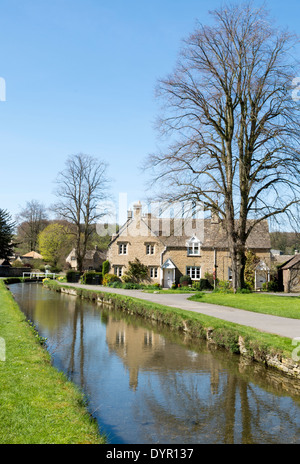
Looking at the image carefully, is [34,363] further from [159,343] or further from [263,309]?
[263,309]

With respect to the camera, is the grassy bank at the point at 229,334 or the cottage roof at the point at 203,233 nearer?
the grassy bank at the point at 229,334

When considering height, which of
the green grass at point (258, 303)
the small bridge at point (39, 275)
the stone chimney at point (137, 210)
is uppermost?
the stone chimney at point (137, 210)

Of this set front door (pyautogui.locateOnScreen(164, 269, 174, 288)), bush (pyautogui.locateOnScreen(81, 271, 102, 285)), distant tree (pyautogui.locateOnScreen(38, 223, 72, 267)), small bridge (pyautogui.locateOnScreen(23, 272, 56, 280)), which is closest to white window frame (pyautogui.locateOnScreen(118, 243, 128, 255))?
front door (pyautogui.locateOnScreen(164, 269, 174, 288))

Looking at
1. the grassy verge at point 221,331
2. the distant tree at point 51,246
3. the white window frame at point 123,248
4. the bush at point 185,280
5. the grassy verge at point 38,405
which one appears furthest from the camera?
the distant tree at point 51,246

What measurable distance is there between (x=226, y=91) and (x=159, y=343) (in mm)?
16025

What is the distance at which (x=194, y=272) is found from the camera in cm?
3672

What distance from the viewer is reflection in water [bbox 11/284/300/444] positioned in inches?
251

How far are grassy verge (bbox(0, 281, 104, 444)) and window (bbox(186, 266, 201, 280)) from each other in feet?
92.9

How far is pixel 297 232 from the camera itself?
21.4 m

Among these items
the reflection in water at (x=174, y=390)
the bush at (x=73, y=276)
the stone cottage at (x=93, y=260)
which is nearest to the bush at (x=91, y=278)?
the bush at (x=73, y=276)

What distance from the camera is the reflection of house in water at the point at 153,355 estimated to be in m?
10.1

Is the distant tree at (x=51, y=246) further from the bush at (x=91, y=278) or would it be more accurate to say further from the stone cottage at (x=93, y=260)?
the bush at (x=91, y=278)

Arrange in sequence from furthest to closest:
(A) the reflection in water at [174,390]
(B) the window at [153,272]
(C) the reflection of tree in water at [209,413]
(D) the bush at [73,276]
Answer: (D) the bush at [73,276]
(B) the window at [153,272]
(A) the reflection in water at [174,390]
(C) the reflection of tree in water at [209,413]
